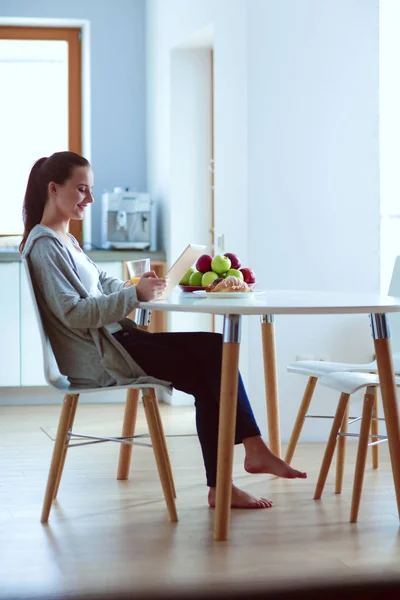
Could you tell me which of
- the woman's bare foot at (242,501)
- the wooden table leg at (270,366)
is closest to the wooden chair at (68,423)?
the woman's bare foot at (242,501)

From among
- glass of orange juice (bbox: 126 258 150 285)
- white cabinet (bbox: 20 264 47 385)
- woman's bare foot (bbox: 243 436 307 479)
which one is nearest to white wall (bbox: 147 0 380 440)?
glass of orange juice (bbox: 126 258 150 285)

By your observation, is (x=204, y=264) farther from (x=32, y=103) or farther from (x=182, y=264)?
(x=32, y=103)

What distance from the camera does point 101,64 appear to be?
5230mm

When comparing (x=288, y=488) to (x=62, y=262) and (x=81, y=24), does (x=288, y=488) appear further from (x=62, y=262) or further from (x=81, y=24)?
(x=81, y=24)

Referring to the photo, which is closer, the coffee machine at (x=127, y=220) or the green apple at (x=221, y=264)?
the green apple at (x=221, y=264)

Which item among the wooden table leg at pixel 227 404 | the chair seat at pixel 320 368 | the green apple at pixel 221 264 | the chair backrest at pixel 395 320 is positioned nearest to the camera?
the wooden table leg at pixel 227 404

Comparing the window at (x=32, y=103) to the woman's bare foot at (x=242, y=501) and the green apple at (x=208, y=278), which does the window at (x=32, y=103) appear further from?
the woman's bare foot at (x=242, y=501)

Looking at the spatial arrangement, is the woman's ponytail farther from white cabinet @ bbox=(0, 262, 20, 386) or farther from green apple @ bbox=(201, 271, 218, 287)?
white cabinet @ bbox=(0, 262, 20, 386)

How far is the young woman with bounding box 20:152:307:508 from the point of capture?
238cm

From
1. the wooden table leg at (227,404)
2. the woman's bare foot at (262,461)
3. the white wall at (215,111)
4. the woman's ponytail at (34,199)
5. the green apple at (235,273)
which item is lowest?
the woman's bare foot at (262,461)

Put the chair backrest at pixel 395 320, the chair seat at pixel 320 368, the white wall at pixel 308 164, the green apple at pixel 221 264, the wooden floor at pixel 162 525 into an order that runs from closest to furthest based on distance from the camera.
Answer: the wooden floor at pixel 162 525
the green apple at pixel 221 264
the chair seat at pixel 320 368
the chair backrest at pixel 395 320
the white wall at pixel 308 164

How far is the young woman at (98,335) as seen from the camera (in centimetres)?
238

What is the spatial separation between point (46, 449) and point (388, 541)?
1.76 metres

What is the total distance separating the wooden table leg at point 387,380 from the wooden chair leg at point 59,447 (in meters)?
0.84
